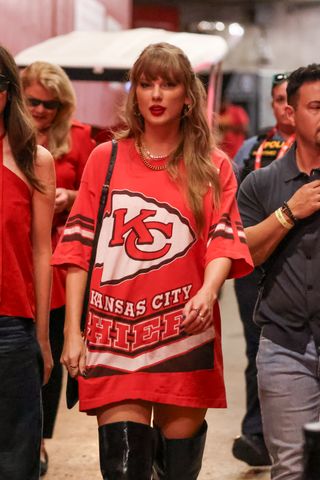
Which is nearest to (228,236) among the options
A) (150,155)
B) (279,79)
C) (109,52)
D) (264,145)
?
(150,155)

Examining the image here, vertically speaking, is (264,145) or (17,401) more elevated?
(264,145)

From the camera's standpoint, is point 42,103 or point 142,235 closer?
point 142,235

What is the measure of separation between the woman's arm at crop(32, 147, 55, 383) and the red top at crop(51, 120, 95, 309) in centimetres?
143

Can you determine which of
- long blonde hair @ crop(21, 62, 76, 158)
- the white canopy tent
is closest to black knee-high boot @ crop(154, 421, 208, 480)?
long blonde hair @ crop(21, 62, 76, 158)

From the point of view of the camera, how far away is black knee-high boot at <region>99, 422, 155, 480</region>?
3272mm

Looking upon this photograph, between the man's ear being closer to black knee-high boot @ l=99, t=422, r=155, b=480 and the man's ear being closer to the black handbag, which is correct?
the black handbag

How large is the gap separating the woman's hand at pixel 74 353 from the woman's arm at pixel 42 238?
0.42ft

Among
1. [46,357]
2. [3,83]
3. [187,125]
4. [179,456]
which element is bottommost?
[179,456]

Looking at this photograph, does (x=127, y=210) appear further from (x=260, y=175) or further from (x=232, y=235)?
(x=260, y=175)

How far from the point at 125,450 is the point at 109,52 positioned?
5104mm

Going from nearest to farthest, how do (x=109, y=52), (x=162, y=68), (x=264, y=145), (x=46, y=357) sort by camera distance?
(x=162, y=68)
(x=46, y=357)
(x=264, y=145)
(x=109, y=52)

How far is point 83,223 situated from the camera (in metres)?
3.33

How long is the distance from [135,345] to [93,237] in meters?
0.38

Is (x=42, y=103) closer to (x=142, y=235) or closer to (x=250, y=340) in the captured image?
(x=250, y=340)
